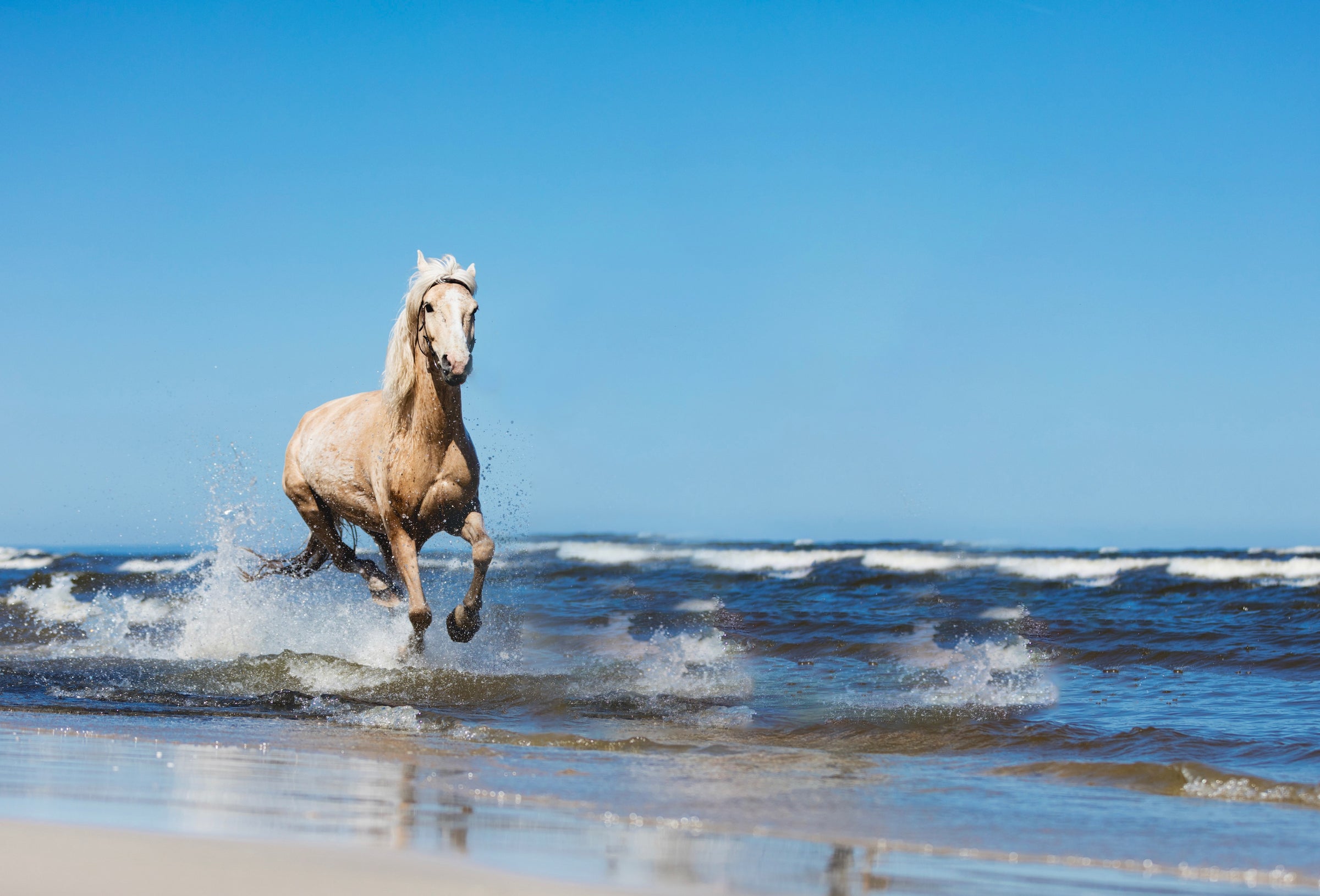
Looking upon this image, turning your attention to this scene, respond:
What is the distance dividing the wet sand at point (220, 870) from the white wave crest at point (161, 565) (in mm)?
21348

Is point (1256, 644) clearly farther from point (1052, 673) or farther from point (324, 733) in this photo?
point (324, 733)

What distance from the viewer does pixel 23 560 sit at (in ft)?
133

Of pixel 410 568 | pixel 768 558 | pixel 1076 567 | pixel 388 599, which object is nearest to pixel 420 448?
pixel 410 568

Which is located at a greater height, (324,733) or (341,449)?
(341,449)

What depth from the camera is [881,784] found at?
485cm

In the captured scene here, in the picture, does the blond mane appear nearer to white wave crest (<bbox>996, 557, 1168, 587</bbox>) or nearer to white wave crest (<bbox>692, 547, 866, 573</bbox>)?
white wave crest (<bbox>996, 557, 1168, 587</bbox>)

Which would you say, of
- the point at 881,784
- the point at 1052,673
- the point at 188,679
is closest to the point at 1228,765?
the point at 881,784

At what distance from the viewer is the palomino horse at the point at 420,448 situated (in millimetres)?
6590

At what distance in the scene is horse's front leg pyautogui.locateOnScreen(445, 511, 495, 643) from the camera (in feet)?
23.7

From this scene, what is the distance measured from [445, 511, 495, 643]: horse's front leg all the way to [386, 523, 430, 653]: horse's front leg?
0.66 ft

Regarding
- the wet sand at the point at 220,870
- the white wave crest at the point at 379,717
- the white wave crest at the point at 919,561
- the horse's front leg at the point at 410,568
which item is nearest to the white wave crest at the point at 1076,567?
the white wave crest at the point at 919,561

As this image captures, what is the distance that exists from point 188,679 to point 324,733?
10.00 feet

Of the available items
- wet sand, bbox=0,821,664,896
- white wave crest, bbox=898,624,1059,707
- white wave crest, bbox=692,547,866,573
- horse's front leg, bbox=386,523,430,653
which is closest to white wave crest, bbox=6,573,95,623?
horse's front leg, bbox=386,523,430,653

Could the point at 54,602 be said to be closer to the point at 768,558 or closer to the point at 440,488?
the point at 440,488
